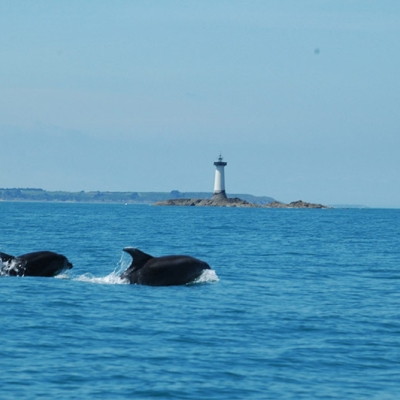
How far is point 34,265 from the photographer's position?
105 ft

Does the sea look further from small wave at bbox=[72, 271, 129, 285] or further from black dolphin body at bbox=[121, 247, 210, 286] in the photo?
black dolphin body at bbox=[121, 247, 210, 286]

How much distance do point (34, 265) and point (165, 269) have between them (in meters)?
5.47

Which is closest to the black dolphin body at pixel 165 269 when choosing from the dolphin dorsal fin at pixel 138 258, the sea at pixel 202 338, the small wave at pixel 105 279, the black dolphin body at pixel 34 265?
the dolphin dorsal fin at pixel 138 258

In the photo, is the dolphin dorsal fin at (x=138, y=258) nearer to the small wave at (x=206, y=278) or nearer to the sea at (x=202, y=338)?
the sea at (x=202, y=338)

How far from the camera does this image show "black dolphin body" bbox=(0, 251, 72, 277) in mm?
32188

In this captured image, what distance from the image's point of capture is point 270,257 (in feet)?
161

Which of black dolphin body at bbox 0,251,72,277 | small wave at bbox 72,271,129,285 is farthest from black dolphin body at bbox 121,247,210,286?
black dolphin body at bbox 0,251,72,277

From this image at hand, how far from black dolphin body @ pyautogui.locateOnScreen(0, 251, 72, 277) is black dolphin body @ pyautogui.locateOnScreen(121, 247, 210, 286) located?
3545 mm

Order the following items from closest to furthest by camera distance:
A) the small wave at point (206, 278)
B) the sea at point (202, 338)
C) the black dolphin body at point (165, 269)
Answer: the sea at point (202, 338)
the black dolphin body at point (165, 269)
the small wave at point (206, 278)

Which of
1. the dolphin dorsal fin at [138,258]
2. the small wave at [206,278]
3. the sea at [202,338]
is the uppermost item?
the dolphin dorsal fin at [138,258]

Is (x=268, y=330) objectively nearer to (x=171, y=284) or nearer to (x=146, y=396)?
(x=146, y=396)

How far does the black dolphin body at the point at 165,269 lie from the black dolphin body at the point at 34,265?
3545 millimetres

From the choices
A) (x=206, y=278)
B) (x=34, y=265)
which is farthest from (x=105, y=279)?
(x=206, y=278)

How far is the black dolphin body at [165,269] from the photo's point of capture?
30.1 m
